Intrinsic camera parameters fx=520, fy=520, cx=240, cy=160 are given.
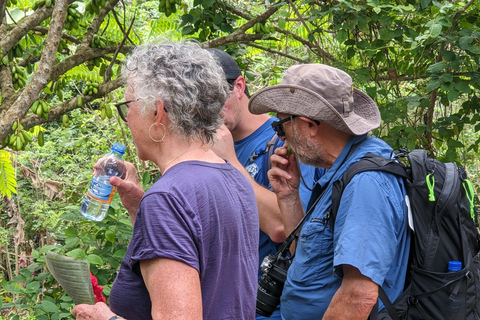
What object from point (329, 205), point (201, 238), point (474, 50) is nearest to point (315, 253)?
point (329, 205)

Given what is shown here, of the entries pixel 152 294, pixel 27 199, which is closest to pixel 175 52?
pixel 152 294

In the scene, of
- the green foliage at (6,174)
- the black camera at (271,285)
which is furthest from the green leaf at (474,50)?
the green foliage at (6,174)

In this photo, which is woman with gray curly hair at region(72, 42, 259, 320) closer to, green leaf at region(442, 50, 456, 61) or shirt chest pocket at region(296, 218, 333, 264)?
shirt chest pocket at region(296, 218, 333, 264)

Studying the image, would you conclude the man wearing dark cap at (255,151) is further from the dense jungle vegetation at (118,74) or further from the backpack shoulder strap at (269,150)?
the dense jungle vegetation at (118,74)

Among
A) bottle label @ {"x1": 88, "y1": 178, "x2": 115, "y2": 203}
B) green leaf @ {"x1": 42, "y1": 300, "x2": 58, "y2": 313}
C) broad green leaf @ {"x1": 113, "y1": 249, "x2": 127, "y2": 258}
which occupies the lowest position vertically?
green leaf @ {"x1": 42, "y1": 300, "x2": 58, "y2": 313}

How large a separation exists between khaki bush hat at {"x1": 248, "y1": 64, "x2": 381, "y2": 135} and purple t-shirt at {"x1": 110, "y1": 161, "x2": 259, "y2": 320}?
0.57 m

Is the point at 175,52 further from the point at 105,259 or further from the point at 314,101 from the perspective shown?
the point at 105,259

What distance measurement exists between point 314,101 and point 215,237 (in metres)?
0.81

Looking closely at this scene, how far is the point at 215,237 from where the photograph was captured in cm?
133

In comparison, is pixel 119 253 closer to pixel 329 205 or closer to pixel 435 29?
pixel 329 205

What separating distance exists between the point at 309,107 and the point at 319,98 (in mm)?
49

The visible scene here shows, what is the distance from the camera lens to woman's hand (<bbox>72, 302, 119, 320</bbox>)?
1438 millimetres

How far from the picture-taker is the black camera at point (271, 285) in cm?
210

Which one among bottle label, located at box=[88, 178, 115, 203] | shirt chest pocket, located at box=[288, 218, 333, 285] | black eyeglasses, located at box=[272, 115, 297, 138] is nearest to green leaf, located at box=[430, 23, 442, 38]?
black eyeglasses, located at box=[272, 115, 297, 138]
